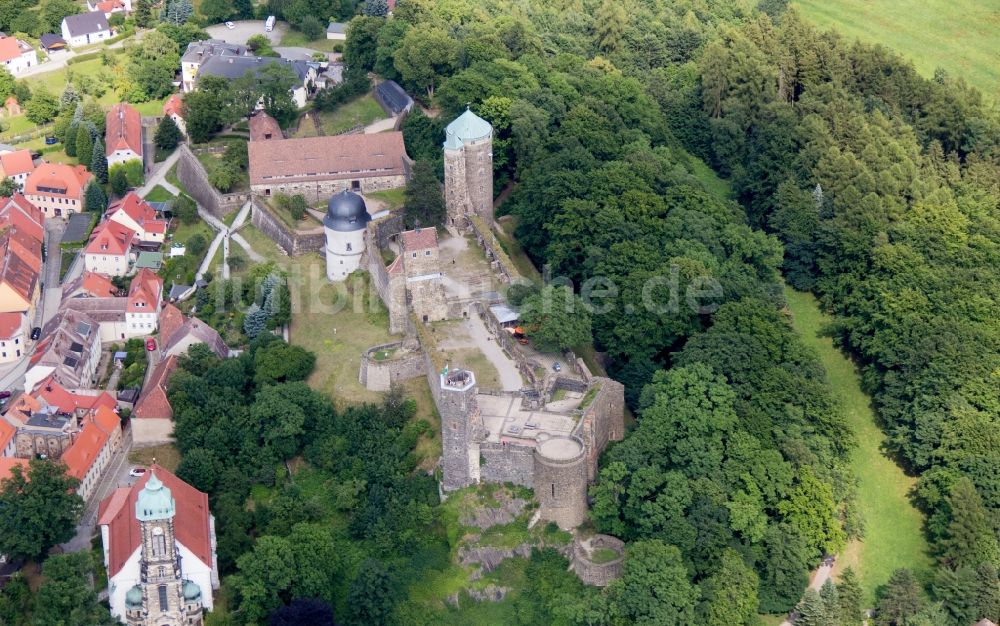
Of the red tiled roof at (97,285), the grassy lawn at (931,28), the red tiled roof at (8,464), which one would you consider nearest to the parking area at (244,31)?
the red tiled roof at (97,285)

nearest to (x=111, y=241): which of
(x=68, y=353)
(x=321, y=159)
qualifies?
(x=68, y=353)

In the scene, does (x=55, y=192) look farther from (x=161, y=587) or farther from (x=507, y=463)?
(x=507, y=463)

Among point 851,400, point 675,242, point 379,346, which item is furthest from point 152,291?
point 851,400

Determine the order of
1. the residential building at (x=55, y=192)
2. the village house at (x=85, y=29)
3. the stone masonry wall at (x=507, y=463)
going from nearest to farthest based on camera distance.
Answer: the stone masonry wall at (x=507, y=463) < the residential building at (x=55, y=192) < the village house at (x=85, y=29)

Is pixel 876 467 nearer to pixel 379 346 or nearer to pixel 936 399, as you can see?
pixel 936 399

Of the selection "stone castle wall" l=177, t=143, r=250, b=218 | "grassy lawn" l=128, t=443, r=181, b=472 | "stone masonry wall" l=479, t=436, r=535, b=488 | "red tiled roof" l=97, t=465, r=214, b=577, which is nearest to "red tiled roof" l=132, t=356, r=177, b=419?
"grassy lawn" l=128, t=443, r=181, b=472

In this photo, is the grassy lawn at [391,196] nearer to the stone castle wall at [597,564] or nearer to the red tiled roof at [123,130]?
the red tiled roof at [123,130]
